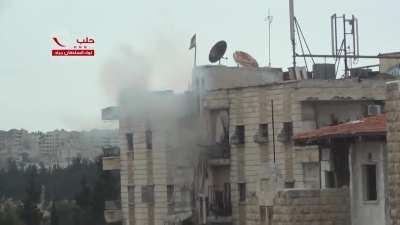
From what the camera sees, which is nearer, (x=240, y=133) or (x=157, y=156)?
(x=240, y=133)

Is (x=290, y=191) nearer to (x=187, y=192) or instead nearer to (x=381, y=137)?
(x=381, y=137)

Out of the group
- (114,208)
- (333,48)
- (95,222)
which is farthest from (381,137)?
(95,222)

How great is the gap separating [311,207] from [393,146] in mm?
4439

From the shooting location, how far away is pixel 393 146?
76.3ft

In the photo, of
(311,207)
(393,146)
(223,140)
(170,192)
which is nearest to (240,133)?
(223,140)

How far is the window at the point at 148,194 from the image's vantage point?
53.5m

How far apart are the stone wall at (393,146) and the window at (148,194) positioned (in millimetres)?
30498

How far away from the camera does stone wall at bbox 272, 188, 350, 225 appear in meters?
27.1

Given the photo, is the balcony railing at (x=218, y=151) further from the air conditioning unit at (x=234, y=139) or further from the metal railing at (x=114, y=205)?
the metal railing at (x=114, y=205)

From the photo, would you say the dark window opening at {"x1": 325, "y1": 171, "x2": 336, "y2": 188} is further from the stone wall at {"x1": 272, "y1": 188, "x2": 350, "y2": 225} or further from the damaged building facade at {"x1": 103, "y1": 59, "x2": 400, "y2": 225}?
the damaged building facade at {"x1": 103, "y1": 59, "x2": 400, "y2": 225}

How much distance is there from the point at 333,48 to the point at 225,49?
9.42 m

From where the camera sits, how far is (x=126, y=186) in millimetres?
54781

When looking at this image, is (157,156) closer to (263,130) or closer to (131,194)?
(131,194)

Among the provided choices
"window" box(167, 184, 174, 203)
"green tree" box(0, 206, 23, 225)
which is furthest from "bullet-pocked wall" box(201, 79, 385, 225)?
"green tree" box(0, 206, 23, 225)
